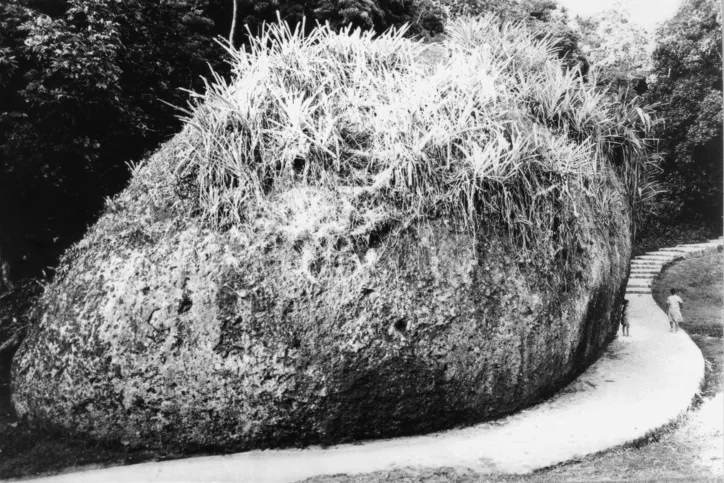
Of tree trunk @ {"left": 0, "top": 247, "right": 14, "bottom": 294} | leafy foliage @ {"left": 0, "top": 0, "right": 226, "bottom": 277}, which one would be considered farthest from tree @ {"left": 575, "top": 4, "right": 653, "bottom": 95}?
tree trunk @ {"left": 0, "top": 247, "right": 14, "bottom": 294}

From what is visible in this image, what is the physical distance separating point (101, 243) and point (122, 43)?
90.7 inches

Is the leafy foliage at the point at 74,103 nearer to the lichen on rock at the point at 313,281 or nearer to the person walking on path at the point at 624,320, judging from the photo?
the lichen on rock at the point at 313,281

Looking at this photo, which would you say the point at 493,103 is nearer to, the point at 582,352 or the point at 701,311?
the point at 582,352

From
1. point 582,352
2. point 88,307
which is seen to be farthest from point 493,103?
point 88,307

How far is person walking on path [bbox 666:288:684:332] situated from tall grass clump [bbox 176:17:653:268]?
1.89 m

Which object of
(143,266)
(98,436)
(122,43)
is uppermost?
(122,43)

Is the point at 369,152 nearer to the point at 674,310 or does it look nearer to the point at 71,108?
the point at 71,108

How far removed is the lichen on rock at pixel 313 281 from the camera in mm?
4031

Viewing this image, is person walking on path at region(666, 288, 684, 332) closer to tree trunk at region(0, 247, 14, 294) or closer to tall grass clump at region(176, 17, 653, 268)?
tall grass clump at region(176, 17, 653, 268)

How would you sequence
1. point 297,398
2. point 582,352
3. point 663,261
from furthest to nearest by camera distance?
point 663,261, point 582,352, point 297,398

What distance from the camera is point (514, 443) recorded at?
13.4ft

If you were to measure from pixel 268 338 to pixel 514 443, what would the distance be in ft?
6.98

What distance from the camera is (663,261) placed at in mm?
7188

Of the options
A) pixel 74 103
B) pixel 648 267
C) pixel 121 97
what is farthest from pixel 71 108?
pixel 648 267
